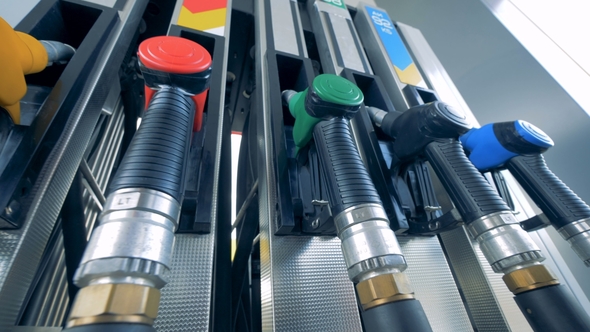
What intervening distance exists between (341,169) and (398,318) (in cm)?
18

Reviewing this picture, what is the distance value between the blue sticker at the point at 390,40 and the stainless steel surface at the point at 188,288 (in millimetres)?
825

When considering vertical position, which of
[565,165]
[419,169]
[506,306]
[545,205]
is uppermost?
[565,165]

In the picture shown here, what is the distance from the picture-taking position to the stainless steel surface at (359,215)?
298 millimetres

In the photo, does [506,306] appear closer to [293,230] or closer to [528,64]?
[293,230]

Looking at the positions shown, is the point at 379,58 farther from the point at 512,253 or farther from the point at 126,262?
the point at 126,262

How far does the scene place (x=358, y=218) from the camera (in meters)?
0.30

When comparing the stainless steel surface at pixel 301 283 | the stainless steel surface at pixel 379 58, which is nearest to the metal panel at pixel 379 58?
the stainless steel surface at pixel 379 58

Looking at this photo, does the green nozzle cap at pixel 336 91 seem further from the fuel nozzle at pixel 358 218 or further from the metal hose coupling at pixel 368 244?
the metal hose coupling at pixel 368 244

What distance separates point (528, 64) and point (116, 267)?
54.4 inches

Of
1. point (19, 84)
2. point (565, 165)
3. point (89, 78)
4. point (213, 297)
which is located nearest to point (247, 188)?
point (213, 297)

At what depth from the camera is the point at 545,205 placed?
0.43m

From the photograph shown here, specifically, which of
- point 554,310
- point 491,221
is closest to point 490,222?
point 491,221

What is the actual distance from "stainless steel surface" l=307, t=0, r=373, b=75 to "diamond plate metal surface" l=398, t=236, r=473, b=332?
1.69 feet

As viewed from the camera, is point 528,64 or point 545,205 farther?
point 528,64
